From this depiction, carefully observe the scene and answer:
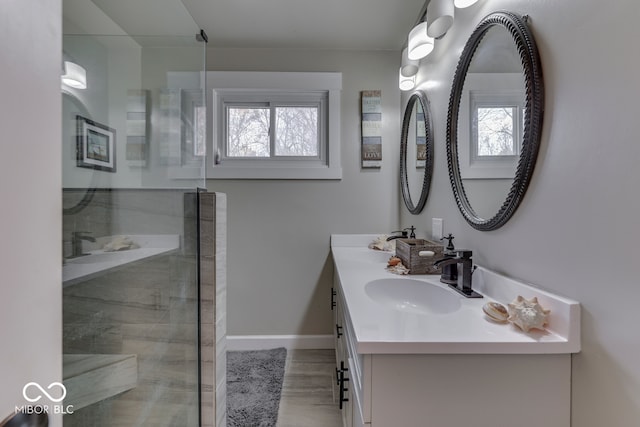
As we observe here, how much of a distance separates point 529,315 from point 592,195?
1.05ft

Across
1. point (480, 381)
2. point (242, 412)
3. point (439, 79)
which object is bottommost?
point (242, 412)

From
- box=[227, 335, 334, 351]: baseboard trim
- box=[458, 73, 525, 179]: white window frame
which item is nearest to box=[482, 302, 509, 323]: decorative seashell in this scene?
box=[458, 73, 525, 179]: white window frame

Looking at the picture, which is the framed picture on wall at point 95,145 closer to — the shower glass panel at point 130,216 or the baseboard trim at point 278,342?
the shower glass panel at point 130,216

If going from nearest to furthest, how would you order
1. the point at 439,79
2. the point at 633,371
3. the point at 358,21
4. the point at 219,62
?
the point at 633,371, the point at 439,79, the point at 358,21, the point at 219,62

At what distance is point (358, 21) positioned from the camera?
1.80 m

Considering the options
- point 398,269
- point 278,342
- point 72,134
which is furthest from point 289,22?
point 278,342

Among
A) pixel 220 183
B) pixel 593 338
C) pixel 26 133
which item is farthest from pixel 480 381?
pixel 220 183

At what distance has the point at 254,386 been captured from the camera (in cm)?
175

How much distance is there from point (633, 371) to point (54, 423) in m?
1.00

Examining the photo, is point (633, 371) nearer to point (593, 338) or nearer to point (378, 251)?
point (593, 338)

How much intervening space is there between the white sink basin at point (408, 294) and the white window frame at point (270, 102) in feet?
3.51

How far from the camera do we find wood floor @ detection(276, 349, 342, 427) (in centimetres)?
150

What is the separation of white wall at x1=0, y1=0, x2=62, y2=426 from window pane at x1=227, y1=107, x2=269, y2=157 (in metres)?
1.79

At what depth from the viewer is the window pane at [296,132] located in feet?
7.13
